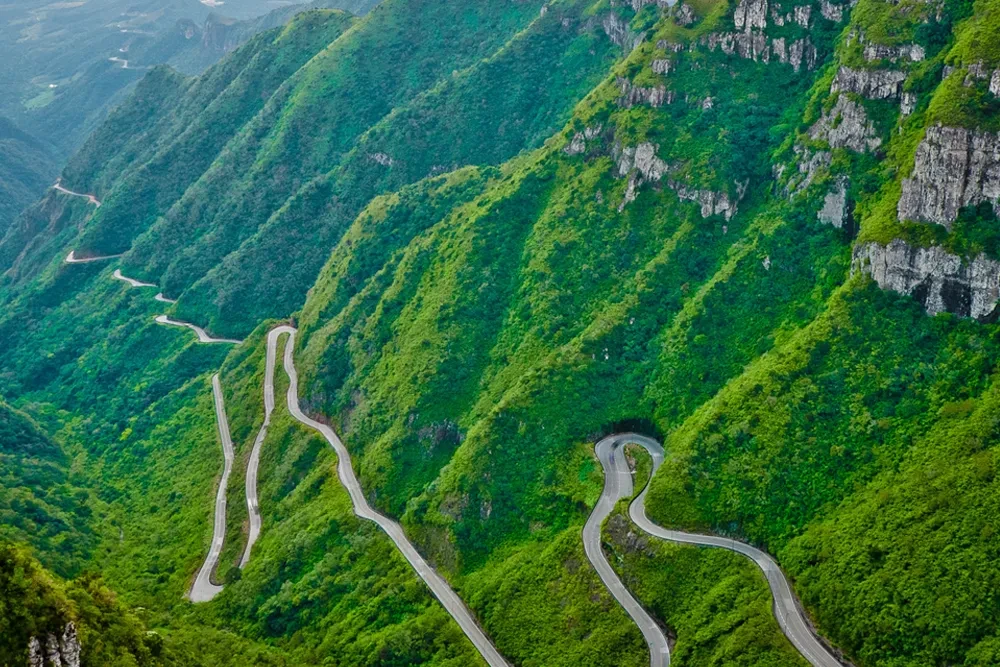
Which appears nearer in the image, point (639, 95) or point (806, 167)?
point (806, 167)

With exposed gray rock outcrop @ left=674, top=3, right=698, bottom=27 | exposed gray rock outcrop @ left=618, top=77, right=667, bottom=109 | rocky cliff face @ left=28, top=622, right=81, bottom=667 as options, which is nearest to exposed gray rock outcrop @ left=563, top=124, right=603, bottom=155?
exposed gray rock outcrop @ left=618, top=77, right=667, bottom=109

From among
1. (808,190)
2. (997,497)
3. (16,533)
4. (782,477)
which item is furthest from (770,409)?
(16,533)

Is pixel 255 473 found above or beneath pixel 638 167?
beneath

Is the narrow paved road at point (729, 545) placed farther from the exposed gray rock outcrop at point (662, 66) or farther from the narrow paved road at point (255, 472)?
the exposed gray rock outcrop at point (662, 66)

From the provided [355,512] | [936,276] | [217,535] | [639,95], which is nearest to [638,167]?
[639,95]

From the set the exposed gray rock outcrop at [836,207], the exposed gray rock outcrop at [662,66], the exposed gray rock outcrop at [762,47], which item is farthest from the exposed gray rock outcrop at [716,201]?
the exposed gray rock outcrop at [762,47]

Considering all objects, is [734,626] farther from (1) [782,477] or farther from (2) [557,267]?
(2) [557,267]

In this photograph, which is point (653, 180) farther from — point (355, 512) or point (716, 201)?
point (355, 512)
